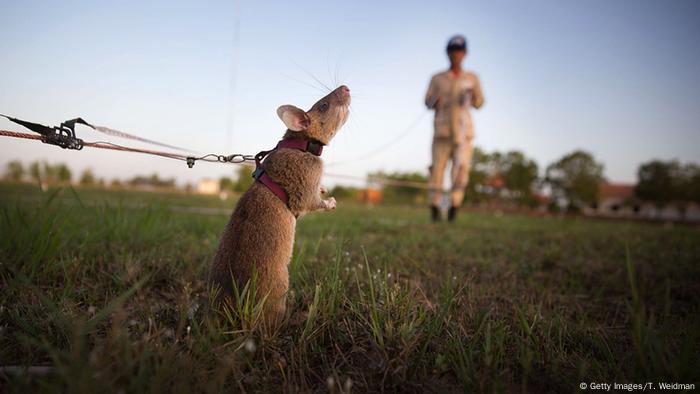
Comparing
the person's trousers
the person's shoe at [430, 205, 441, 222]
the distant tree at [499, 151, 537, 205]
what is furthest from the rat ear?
the distant tree at [499, 151, 537, 205]

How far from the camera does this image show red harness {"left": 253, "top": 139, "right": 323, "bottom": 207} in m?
2.20

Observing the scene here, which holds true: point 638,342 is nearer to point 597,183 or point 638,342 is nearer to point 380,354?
point 380,354

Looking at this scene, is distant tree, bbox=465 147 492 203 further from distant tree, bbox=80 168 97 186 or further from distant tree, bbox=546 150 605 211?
distant tree, bbox=80 168 97 186

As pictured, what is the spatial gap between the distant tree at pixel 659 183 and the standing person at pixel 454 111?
61074 millimetres

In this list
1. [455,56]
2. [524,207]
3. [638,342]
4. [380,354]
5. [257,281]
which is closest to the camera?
[638,342]

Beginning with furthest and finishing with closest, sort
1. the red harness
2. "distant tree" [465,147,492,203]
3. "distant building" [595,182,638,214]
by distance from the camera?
"distant building" [595,182,638,214]
"distant tree" [465,147,492,203]
the red harness

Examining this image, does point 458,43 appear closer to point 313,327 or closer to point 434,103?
point 434,103

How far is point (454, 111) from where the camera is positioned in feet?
26.6

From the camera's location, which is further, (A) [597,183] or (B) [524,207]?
(B) [524,207]

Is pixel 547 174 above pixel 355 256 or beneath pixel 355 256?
above

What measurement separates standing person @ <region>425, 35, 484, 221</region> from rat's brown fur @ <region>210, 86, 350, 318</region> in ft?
20.9

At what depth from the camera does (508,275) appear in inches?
144

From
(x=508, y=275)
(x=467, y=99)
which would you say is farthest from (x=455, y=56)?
(x=508, y=275)

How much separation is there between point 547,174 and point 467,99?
2430 inches
